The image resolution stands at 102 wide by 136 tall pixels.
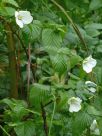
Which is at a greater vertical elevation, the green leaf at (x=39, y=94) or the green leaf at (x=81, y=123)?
the green leaf at (x=39, y=94)

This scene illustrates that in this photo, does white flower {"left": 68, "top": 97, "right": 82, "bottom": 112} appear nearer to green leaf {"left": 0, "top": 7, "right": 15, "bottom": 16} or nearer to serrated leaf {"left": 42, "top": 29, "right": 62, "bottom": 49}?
serrated leaf {"left": 42, "top": 29, "right": 62, "bottom": 49}

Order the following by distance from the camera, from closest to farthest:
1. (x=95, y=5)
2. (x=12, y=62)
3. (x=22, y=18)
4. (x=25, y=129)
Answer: (x=22, y=18) < (x=25, y=129) < (x=12, y=62) < (x=95, y=5)

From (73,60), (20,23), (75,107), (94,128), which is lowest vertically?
(94,128)

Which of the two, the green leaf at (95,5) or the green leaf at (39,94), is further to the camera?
the green leaf at (95,5)

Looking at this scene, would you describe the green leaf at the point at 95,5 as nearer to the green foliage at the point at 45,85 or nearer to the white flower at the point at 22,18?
the green foliage at the point at 45,85

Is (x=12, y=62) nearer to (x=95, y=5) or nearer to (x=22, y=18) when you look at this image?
(x=22, y=18)

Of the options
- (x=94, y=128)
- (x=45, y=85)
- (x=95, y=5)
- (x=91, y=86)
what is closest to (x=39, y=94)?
(x=45, y=85)

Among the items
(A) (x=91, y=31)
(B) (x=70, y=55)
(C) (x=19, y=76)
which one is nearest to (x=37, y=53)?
(C) (x=19, y=76)

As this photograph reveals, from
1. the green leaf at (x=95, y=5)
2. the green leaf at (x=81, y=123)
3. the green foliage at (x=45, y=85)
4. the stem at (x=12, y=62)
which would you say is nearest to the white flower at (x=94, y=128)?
the green foliage at (x=45, y=85)

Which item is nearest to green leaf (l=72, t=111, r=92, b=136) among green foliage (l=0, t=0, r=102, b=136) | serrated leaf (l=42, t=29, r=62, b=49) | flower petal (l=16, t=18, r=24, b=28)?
green foliage (l=0, t=0, r=102, b=136)
